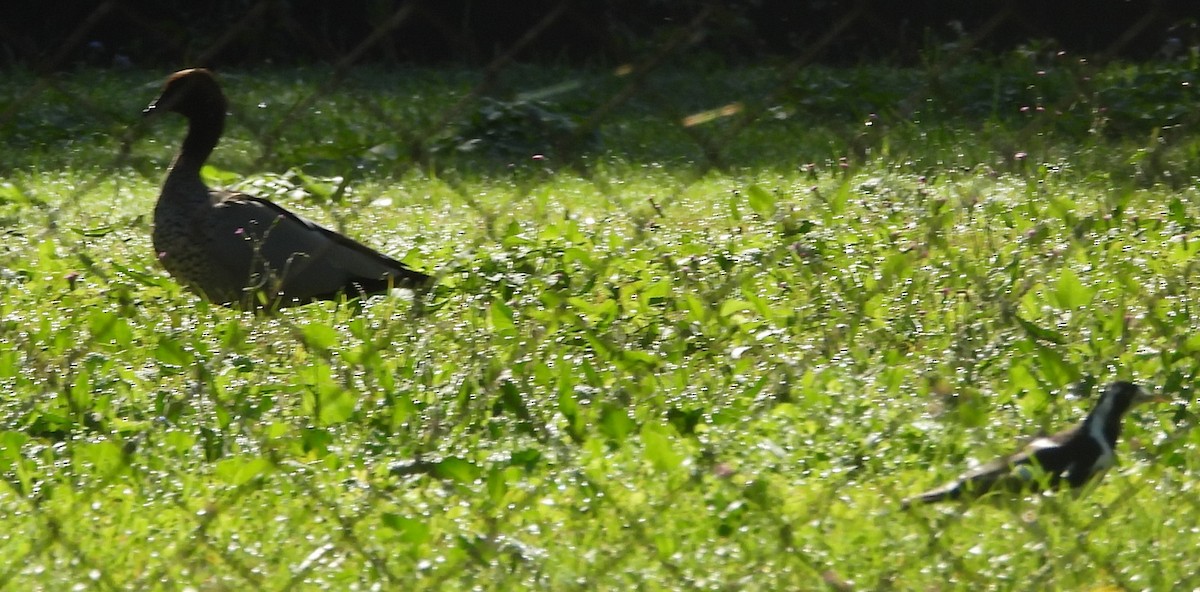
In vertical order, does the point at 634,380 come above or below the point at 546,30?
above

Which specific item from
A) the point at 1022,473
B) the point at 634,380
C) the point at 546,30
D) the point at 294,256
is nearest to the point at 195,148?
the point at 294,256

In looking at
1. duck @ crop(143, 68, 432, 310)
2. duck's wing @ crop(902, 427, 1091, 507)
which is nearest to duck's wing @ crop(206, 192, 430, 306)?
duck @ crop(143, 68, 432, 310)

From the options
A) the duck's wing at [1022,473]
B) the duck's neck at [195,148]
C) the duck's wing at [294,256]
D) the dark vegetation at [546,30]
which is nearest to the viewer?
the duck's wing at [1022,473]

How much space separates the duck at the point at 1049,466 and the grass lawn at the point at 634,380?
0.05 metres

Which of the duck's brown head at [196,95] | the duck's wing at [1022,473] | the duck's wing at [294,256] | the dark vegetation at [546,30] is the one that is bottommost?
the dark vegetation at [546,30]

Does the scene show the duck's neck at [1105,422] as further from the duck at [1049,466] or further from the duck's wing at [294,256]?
the duck's wing at [294,256]

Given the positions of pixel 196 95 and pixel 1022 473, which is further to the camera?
pixel 196 95

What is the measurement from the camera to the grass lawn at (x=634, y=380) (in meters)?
1.95

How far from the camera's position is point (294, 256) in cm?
334

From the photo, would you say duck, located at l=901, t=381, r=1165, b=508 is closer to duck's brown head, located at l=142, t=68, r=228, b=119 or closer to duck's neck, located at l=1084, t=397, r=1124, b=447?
duck's neck, located at l=1084, t=397, r=1124, b=447

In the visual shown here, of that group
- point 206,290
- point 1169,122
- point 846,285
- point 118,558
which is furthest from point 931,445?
point 1169,122

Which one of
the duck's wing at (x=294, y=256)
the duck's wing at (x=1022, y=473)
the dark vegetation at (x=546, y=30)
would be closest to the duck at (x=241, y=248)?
the duck's wing at (x=294, y=256)

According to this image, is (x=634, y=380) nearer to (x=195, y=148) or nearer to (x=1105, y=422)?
(x=1105, y=422)

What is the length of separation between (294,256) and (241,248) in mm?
144
